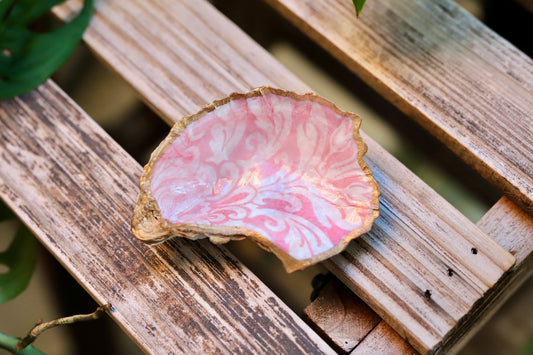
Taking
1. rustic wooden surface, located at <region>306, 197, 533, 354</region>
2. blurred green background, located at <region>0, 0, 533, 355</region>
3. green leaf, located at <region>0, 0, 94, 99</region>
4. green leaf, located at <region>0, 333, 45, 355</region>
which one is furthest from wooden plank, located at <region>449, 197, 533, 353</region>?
green leaf, located at <region>0, 0, 94, 99</region>

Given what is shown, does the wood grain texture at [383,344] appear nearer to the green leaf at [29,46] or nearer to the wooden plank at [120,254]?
the wooden plank at [120,254]

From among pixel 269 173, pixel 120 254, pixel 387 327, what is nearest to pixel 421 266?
pixel 387 327

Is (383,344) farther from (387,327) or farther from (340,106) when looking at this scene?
(340,106)

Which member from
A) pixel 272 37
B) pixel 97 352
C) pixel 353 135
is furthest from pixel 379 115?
pixel 97 352

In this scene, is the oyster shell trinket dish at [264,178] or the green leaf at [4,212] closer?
the oyster shell trinket dish at [264,178]

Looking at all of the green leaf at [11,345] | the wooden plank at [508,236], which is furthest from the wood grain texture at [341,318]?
the green leaf at [11,345]

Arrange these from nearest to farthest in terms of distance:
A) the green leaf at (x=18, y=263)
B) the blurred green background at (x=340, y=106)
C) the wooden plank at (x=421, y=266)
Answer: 1. the wooden plank at (x=421, y=266)
2. the green leaf at (x=18, y=263)
3. the blurred green background at (x=340, y=106)

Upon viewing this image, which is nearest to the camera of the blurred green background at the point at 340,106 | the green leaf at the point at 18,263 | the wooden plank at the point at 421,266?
the wooden plank at the point at 421,266
